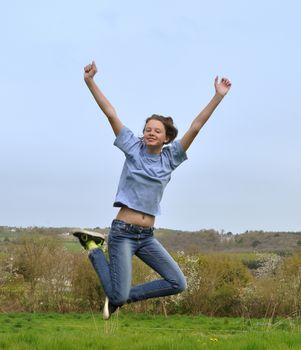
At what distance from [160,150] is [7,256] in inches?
1509

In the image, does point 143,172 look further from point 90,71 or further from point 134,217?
point 90,71

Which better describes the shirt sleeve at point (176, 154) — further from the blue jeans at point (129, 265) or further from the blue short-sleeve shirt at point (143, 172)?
the blue jeans at point (129, 265)

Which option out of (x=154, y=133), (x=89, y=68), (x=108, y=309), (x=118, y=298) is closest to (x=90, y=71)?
(x=89, y=68)

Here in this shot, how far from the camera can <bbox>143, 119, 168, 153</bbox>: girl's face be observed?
21.0 feet

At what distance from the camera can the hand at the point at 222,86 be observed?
647cm

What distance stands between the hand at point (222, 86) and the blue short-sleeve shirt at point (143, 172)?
0.69 meters

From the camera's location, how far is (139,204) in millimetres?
6207

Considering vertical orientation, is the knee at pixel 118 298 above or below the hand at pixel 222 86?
below

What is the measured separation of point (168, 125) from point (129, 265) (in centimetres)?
153

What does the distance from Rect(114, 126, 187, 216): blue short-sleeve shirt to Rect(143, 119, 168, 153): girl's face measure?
0.52 feet

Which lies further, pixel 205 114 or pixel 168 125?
pixel 168 125

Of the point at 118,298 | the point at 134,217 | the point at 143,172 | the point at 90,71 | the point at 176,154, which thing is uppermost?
the point at 90,71

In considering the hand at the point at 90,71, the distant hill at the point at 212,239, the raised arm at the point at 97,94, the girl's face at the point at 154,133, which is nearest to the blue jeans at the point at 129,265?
the girl's face at the point at 154,133

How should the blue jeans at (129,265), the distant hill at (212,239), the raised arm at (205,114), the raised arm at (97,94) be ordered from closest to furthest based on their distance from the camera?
the blue jeans at (129,265)
the raised arm at (205,114)
the raised arm at (97,94)
the distant hill at (212,239)
